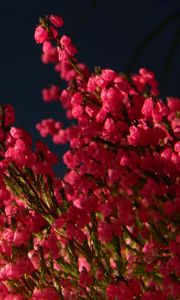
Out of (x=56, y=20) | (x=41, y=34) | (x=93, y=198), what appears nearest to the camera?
(x=93, y=198)

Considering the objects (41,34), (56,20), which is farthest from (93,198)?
(56,20)

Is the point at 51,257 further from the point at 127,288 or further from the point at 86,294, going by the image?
the point at 127,288

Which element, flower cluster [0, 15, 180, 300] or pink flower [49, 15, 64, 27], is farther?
pink flower [49, 15, 64, 27]

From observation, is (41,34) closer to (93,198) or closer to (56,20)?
(56,20)

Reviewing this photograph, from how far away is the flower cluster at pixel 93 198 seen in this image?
3299mm

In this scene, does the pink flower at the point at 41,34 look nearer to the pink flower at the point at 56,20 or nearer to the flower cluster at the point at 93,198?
the flower cluster at the point at 93,198

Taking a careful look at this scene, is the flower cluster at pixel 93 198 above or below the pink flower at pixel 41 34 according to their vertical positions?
below

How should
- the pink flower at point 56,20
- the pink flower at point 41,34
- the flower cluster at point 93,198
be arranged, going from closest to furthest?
1. the flower cluster at point 93,198
2. the pink flower at point 41,34
3. the pink flower at point 56,20

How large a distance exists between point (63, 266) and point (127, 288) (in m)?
0.76

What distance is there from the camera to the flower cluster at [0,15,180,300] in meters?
3.30

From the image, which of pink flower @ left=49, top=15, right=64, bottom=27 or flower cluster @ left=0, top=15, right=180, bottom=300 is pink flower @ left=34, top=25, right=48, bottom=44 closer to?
flower cluster @ left=0, top=15, right=180, bottom=300

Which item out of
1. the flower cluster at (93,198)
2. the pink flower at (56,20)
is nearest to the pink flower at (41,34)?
the flower cluster at (93,198)

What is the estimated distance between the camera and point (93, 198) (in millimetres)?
3506

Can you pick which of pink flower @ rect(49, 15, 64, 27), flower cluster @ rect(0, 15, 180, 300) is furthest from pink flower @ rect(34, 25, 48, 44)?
pink flower @ rect(49, 15, 64, 27)
